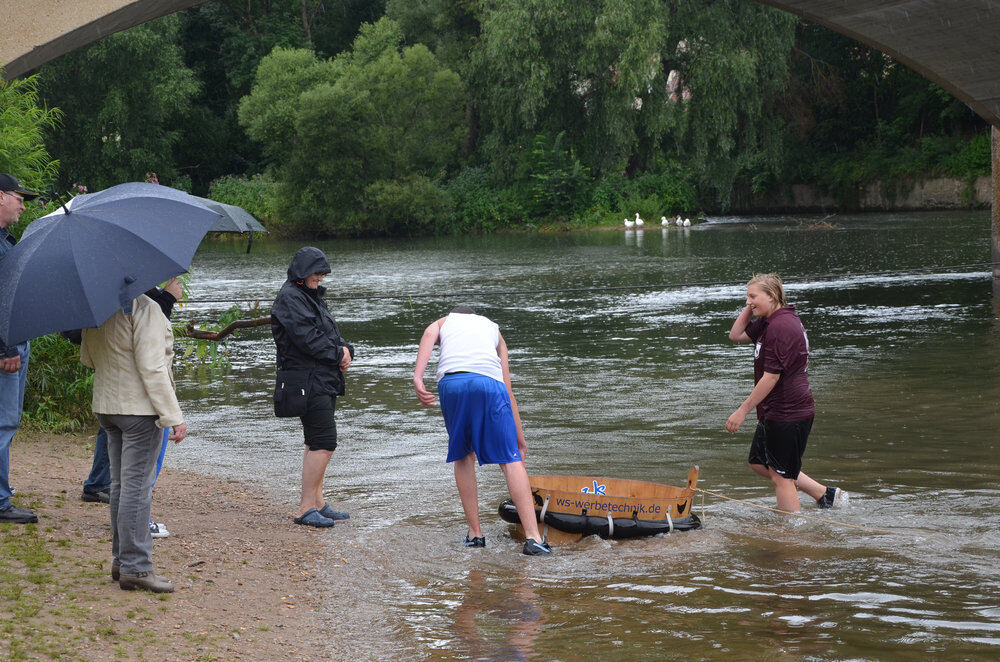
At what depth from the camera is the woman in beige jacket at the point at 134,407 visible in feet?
18.8

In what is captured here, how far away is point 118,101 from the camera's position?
52.7 metres

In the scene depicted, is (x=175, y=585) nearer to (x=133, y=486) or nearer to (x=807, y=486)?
(x=133, y=486)

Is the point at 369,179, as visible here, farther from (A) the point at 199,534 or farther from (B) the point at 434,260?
(A) the point at 199,534

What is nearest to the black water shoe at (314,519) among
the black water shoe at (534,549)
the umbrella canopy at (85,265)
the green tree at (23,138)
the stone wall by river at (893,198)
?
the black water shoe at (534,549)

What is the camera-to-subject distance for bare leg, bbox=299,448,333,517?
7.57m

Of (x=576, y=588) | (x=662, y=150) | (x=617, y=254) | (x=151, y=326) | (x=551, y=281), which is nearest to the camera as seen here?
(x=151, y=326)

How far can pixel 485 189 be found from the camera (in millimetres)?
54812

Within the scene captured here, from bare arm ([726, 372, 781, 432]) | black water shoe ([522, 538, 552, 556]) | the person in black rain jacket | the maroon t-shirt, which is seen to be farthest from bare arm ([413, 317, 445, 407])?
the maroon t-shirt

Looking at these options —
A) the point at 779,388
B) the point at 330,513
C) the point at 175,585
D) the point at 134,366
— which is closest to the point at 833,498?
the point at 779,388

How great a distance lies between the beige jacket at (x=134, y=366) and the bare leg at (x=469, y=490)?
2.03 meters

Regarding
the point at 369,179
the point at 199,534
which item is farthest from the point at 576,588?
the point at 369,179

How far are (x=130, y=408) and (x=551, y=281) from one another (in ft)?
67.3

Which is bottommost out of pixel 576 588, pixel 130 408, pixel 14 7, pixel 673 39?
pixel 576 588

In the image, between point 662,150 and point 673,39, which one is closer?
point 673,39
